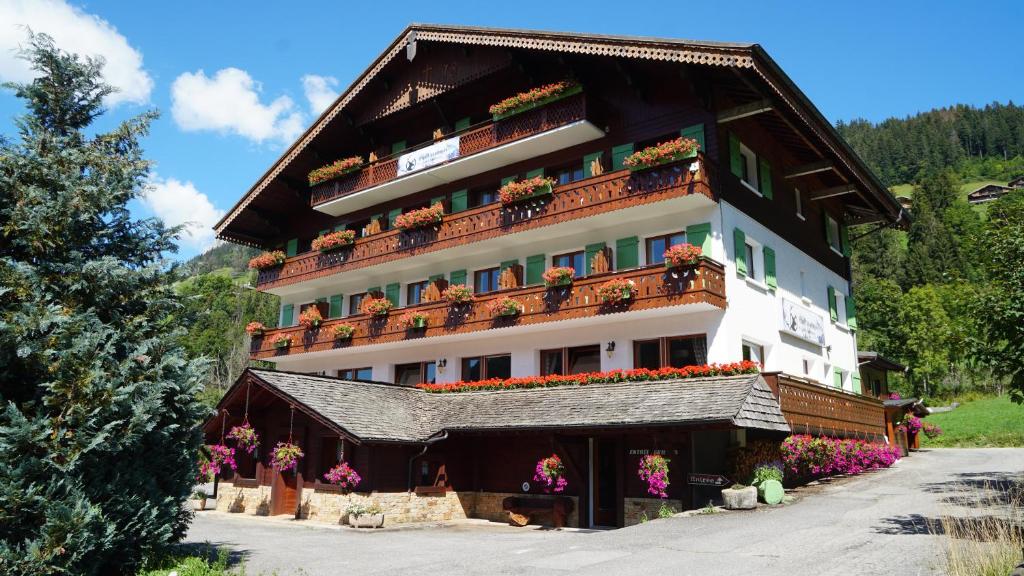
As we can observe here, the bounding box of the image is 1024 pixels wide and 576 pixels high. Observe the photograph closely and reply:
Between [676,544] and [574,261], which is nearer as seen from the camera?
[676,544]

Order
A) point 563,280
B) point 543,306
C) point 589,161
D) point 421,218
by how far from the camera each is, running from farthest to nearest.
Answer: point 421,218, point 589,161, point 543,306, point 563,280

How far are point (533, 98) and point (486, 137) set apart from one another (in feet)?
7.53

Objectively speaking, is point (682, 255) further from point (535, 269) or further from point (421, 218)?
point (421, 218)

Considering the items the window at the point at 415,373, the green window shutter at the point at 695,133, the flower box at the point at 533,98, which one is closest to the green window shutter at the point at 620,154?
the green window shutter at the point at 695,133

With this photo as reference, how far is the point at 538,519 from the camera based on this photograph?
68.8 feet

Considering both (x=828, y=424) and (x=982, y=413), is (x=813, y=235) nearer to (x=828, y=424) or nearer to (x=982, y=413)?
(x=828, y=424)

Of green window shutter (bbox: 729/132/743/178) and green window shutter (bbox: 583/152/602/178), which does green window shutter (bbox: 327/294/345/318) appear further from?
green window shutter (bbox: 729/132/743/178)

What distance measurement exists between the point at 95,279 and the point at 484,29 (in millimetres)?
16640

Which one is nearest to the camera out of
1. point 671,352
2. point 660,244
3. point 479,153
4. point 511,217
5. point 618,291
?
point 618,291

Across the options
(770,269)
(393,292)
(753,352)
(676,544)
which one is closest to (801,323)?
(770,269)

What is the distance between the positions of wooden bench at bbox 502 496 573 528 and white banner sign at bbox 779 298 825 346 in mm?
8437

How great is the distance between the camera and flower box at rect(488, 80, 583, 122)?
22.6m

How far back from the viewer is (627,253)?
2195cm

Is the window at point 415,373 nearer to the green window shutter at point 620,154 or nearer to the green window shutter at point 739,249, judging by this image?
the green window shutter at point 620,154
